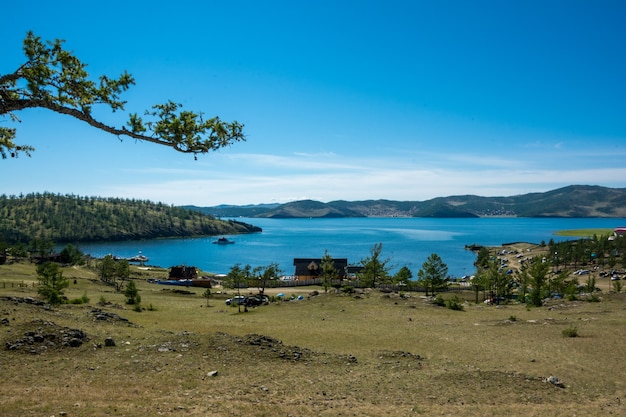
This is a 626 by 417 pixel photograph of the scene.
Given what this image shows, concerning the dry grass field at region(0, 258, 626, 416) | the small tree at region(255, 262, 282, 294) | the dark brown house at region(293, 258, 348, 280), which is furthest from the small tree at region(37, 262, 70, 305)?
the dark brown house at region(293, 258, 348, 280)

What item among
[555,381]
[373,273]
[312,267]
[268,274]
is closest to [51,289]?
[268,274]

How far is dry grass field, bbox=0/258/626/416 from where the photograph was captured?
452 inches

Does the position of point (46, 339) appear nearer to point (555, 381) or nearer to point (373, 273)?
point (555, 381)

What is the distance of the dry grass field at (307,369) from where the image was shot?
11.5 m

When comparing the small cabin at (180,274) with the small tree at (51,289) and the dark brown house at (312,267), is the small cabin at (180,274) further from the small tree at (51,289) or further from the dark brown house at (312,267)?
the small tree at (51,289)

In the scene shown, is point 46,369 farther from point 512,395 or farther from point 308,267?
point 308,267

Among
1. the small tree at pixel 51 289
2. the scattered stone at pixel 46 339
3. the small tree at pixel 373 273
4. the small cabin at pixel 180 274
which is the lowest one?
the small cabin at pixel 180 274

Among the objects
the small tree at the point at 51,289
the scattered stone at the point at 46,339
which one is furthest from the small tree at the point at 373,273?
the scattered stone at the point at 46,339

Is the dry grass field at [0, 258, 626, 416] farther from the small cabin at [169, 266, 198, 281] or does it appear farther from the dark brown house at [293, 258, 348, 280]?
the small cabin at [169, 266, 198, 281]

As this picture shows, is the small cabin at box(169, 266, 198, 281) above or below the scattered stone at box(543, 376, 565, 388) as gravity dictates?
below

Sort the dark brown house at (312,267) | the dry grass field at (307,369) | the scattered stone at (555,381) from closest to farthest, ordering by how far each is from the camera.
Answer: the dry grass field at (307,369)
the scattered stone at (555,381)
the dark brown house at (312,267)

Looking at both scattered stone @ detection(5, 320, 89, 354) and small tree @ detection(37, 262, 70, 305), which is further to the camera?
small tree @ detection(37, 262, 70, 305)

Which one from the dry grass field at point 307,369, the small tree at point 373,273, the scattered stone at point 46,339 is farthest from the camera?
the small tree at point 373,273

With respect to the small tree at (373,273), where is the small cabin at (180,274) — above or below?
below
